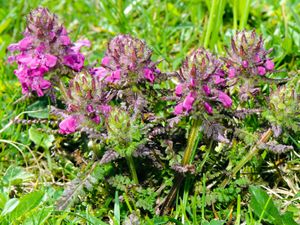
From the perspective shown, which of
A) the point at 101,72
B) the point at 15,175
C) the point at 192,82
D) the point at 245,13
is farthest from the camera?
the point at 245,13

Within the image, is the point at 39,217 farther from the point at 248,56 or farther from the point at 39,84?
the point at 248,56

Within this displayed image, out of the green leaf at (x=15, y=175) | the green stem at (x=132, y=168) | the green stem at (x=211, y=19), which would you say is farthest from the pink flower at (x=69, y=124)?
the green stem at (x=211, y=19)

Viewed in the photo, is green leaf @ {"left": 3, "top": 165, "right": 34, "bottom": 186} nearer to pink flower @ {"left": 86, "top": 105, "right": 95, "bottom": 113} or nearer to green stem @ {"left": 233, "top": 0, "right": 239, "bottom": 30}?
pink flower @ {"left": 86, "top": 105, "right": 95, "bottom": 113}

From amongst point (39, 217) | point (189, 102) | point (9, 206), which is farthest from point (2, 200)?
point (189, 102)

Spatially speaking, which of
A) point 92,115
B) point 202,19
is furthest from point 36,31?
point 202,19

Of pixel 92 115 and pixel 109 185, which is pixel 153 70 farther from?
pixel 109 185
